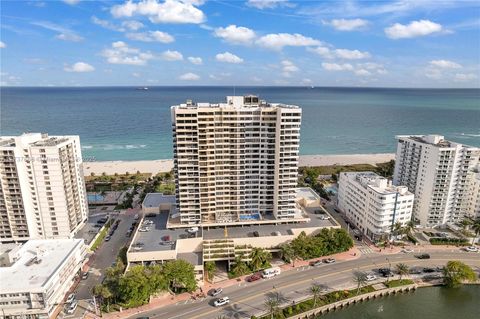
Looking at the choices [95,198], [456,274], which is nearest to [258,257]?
[456,274]

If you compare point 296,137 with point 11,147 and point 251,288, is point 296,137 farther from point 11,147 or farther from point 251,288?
point 11,147

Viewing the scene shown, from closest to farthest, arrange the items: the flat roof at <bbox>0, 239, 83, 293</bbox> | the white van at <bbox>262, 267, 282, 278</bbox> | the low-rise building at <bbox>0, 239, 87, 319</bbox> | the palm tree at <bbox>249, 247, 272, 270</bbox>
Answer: the low-rise building at <bbox>0, 239, 87, 319</bbox> → the flat roof at <bbox>0, 239, 83, 293</bbox> → the white van at <bbox>262, 267, 282, 278</bbox> → the palm tree at <bbox>249, 247, 272, 270</bbox>

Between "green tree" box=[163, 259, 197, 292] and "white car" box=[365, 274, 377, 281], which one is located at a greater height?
"green tree" box=[163, 259, 197, 292]

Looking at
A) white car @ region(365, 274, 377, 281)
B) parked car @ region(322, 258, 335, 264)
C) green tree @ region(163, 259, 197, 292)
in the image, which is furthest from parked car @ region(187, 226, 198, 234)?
white car @ region(365, 274, 377, 281)

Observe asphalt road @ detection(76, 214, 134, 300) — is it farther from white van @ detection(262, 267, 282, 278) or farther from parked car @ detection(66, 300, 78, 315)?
white van @ detection(262, 267, 282, 278)

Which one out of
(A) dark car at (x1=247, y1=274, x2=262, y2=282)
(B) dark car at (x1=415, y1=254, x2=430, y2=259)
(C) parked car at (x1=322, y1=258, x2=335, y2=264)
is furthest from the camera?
(B) dark car at (x1=415, y1=254, x2=430, y2=259)

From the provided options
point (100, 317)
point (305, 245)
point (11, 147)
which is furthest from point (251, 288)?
point (11, 147)

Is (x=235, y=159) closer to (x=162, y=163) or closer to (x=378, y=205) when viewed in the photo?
(x=378, y=205)

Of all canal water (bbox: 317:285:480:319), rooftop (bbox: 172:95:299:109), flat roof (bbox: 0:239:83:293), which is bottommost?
canal water (bbox: 317:285:480:319)
